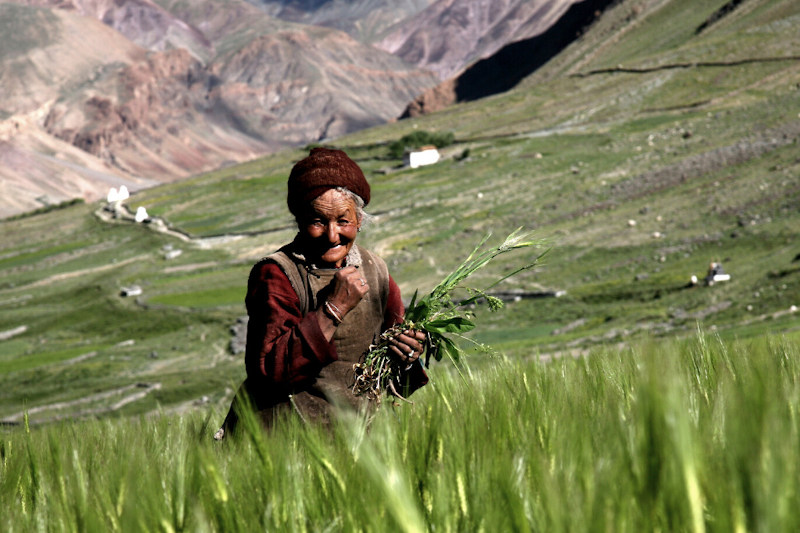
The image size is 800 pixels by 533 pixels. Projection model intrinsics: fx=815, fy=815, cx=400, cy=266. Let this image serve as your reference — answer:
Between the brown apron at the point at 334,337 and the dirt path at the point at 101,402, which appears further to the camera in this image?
the dirt path at the point at 101,402

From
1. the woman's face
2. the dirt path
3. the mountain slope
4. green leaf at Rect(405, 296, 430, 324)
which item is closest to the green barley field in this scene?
the mountain slope

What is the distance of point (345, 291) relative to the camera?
146 inches

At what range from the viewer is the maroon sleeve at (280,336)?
363cm

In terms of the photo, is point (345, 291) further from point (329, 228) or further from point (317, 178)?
point (317, 178)

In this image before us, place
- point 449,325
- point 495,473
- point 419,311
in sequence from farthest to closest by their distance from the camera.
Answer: point 419,311
point 449,325
point 495,473

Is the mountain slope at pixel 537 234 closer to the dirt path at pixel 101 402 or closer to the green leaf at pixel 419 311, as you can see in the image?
the dirt path at pixel 101 402

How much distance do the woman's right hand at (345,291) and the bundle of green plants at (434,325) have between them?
22 centimetres

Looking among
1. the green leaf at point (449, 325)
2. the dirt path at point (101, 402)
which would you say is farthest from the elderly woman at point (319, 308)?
the dirt path at point (101, 402)

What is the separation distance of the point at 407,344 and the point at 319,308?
0.44 metres

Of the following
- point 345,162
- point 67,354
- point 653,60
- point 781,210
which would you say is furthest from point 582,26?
point 345,162

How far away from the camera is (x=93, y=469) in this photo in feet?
7.49

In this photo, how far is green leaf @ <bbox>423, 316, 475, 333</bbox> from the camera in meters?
3.49

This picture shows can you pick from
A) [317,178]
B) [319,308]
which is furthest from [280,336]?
[317,178]

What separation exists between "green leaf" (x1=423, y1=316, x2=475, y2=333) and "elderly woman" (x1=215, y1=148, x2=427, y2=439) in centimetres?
11
